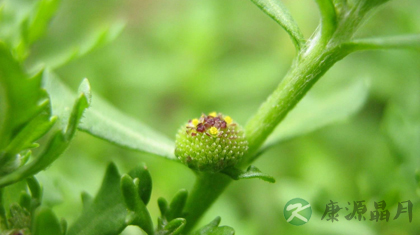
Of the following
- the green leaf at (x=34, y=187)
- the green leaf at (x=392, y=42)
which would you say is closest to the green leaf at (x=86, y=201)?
the green leaf at (x=34, y=187)

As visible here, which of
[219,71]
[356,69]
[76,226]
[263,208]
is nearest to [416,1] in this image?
[356,69]

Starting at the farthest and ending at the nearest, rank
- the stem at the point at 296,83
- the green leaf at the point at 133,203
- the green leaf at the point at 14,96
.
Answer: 1. the stem at the point at 296,83
2. the green leaf at the point at 133,203
3. the green leaf at the point at 14,96

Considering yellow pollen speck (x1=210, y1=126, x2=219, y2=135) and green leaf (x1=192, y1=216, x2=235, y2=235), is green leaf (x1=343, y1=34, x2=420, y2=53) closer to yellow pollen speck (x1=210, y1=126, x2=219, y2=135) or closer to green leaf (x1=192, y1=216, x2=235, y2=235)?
yellow pollen speck (x1=210, y1=126, x2=219, y2=135)

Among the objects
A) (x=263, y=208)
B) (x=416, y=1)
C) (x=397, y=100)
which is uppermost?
(x=416, y=1)

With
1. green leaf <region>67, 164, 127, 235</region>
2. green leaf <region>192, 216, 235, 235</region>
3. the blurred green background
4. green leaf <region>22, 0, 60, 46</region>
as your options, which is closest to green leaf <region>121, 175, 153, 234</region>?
green leaf <region>67, 164, 127, 235</region>

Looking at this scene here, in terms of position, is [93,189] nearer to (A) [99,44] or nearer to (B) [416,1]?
(A) [99,44]

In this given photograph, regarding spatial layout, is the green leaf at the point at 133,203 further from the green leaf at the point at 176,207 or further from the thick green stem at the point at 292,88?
the thick green stem at the point at 292,88

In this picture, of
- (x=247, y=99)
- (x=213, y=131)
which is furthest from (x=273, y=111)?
(x=247, y=99)
